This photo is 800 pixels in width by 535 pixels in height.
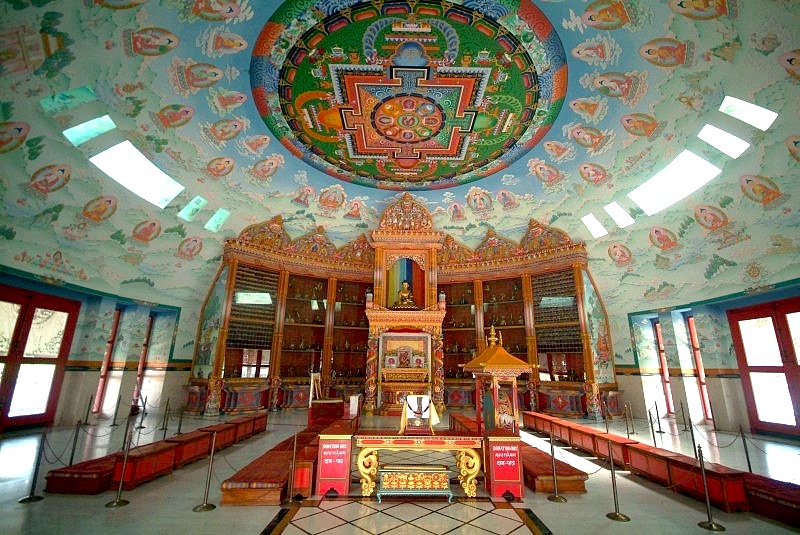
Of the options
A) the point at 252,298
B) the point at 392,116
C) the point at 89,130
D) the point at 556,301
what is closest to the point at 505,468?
the point at 392,116

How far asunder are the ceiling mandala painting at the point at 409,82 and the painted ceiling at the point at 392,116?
6 cm

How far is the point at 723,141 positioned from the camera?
9.75 meters

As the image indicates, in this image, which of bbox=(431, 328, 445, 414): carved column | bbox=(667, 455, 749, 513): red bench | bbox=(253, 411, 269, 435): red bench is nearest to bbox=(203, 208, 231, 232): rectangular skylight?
bbox=(253, 411, 269, 435): red bench

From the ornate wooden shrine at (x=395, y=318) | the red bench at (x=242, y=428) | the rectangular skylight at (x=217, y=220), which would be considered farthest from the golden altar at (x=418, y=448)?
the rectangular skylight at (x=217, y=220)

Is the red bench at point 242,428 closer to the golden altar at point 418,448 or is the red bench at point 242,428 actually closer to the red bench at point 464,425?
the golden altar at point 418,448

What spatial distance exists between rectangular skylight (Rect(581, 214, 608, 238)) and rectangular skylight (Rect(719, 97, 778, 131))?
601cm

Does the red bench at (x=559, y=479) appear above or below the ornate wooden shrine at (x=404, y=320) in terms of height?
below

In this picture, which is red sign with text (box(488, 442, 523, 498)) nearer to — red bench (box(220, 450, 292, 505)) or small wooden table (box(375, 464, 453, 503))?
small wooden table (box(375, 464, 453, 503))

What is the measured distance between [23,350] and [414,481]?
13.2 metres

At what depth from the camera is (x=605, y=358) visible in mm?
15602

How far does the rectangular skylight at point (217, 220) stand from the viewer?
14.4 meters

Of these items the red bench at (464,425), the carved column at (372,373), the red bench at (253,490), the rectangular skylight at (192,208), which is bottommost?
the red bench at (253,490)

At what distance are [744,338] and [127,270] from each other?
2184 centimetres

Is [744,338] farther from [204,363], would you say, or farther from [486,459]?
[204,363]
